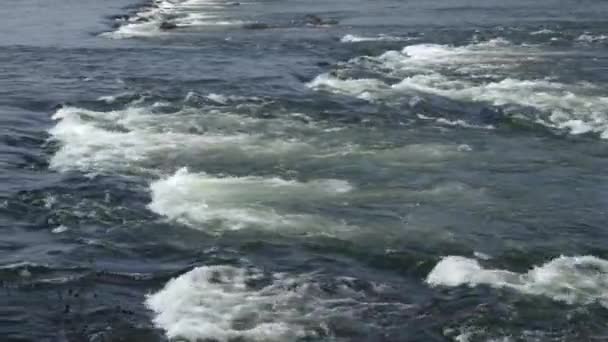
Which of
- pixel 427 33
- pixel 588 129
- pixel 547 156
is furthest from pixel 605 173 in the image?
pixel 427 33

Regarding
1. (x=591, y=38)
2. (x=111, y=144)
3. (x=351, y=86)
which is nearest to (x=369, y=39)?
(x=591, y=38)

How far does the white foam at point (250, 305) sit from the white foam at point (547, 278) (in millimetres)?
1531

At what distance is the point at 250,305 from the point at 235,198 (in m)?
5.68

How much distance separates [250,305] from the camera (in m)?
13.5

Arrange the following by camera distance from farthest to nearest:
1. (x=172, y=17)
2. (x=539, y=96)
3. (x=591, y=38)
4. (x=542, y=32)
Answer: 1. (x=172, y=17)
2. (x=542, y=32)
3. (x=591, y=38)
4. (x=539, y=96)

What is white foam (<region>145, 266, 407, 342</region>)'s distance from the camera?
1270 centimetres

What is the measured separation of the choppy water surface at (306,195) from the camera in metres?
13.4

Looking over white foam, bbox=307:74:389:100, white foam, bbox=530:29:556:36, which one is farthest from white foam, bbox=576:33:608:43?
white foam, bbox=307:74:389:100

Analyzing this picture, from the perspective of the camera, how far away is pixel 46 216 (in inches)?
707

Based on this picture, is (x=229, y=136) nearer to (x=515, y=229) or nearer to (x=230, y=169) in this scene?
(x=230, y=169)

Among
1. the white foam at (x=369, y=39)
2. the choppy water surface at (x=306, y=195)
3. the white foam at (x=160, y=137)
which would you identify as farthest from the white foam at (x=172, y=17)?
the white foam at (x=160, y=137)

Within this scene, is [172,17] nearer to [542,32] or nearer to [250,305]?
[542,32]

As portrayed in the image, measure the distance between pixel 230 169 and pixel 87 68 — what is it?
56.4 feet

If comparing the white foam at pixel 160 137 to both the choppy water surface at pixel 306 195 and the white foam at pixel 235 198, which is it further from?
the white foam at pixel 235 198
